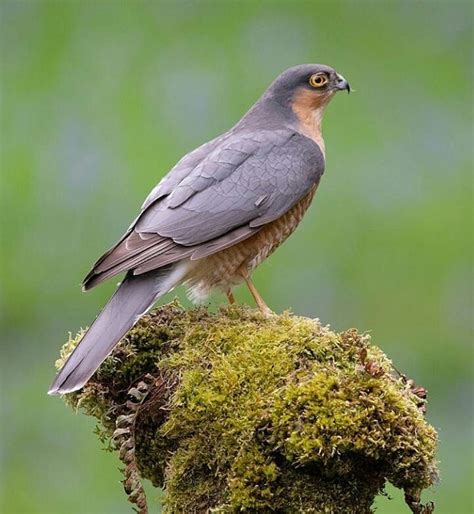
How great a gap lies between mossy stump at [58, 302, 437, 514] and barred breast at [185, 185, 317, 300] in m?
0.75

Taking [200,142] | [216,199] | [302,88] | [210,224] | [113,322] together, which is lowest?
[113,322]

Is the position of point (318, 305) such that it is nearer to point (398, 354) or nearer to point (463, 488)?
point (398, 354)

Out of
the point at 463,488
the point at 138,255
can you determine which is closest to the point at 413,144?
the point at 463,488

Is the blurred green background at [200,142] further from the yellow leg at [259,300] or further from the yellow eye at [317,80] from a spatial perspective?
the yellow leg at [259,300]

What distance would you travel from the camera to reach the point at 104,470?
8.72 m

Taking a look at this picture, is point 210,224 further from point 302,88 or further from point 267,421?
point 267,421

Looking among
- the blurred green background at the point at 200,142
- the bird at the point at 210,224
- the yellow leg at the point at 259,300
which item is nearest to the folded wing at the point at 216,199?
the bird at the point at 210,224

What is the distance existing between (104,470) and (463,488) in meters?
2.49

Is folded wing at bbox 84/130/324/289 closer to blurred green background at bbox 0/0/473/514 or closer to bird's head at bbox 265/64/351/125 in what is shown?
bird's head at bbox 265/64/351/125

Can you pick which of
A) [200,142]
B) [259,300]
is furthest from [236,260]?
[200,142]

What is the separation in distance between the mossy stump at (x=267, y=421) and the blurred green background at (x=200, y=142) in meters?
3.90

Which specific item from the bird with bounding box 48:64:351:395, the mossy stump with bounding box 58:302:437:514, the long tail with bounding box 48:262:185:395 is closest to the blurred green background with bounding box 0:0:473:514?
the bird with bounding box 48:64:351:395

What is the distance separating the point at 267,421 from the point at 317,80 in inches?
107

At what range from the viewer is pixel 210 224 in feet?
18.2
